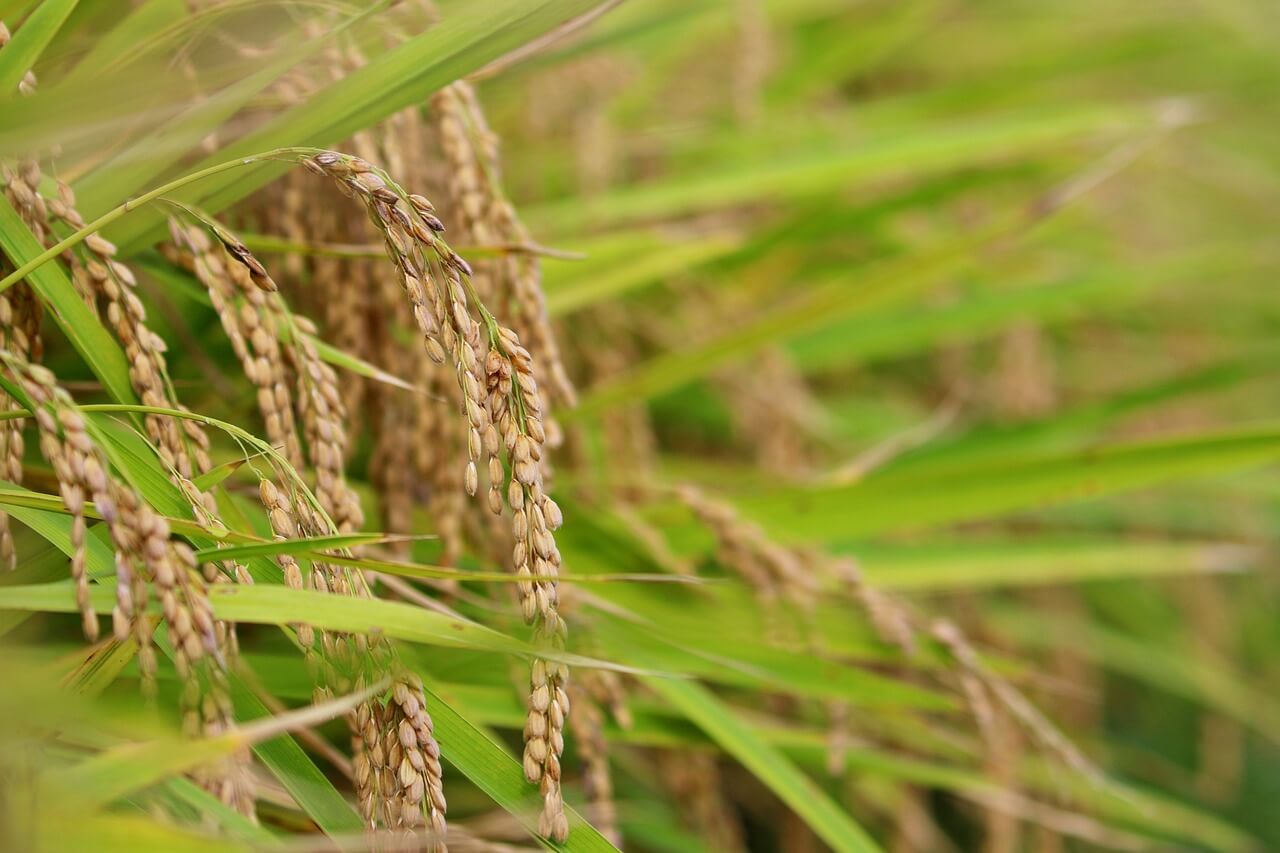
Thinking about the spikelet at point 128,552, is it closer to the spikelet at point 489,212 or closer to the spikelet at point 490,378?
the spikelet at point 490,378

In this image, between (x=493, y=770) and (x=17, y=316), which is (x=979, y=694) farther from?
(x=17, y=316)

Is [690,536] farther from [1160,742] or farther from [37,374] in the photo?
[1160,742]

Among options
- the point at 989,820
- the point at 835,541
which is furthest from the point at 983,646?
the point at 835,541

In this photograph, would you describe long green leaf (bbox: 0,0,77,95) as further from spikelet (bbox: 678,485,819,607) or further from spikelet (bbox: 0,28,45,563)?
spikelet (bbox: 678,485,819,607)

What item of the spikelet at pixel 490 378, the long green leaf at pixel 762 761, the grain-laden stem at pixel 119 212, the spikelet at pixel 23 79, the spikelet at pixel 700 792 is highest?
the spikelet at pixel 23 79

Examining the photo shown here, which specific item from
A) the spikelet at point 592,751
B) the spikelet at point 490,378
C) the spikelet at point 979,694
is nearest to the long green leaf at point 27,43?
the spikelet at point 490,378

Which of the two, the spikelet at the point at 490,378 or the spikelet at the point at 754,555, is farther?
the spikelet at the point at 754,555

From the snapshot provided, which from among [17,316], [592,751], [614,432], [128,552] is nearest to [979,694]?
[592,751]

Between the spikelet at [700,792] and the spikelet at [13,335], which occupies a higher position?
the spikelet at [13,335]

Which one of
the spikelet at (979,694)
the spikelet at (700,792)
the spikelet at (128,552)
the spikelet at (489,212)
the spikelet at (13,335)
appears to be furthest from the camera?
the spikelet at (700,792)
